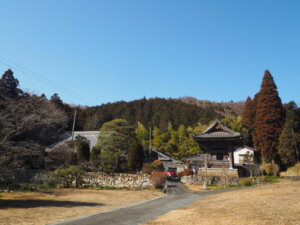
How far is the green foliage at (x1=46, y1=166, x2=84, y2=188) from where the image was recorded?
23144mm

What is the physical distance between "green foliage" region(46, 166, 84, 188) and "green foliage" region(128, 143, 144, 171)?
649 centimetres

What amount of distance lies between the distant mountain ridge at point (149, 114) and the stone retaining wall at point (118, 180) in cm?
3559

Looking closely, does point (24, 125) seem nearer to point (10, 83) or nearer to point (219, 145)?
point (219, 145)

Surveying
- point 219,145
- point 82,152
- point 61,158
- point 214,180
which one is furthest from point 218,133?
point 61,158

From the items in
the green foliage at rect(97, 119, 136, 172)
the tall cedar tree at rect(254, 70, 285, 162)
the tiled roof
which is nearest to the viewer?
the green foliage at rect(97, 119, 136, 172)

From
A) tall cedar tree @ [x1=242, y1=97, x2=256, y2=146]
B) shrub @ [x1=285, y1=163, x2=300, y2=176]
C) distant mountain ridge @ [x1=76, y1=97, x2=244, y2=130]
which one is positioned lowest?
shrub @ [x1=285, y1=163, x2=300, y2=176]

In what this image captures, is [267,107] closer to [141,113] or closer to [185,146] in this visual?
[185,146]

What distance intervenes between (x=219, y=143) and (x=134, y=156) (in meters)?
11.0

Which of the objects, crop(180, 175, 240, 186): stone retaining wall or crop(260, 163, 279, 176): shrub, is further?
crop(260, 163, 279, 176): shrub

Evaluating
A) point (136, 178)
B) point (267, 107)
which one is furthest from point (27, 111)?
point (267, 107)

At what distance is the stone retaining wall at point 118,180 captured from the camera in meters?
25.6

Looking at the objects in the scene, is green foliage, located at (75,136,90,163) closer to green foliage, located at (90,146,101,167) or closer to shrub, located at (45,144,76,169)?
shrub, located at (45,144,76,169)

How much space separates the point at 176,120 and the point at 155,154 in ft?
108

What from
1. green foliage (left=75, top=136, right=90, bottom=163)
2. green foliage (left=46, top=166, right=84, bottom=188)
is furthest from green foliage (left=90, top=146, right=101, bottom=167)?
green foliage (left=46, top=166, right=84, bottom=188)
